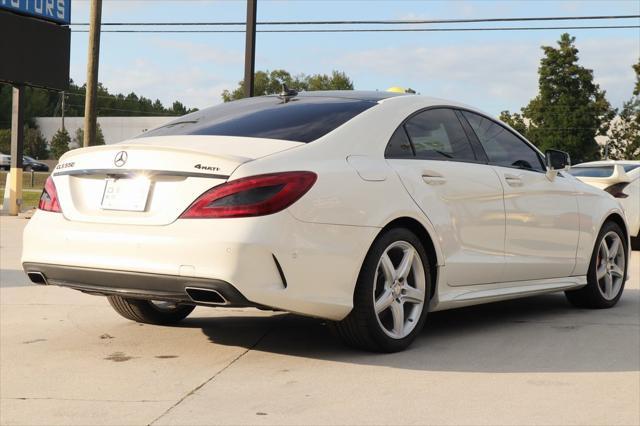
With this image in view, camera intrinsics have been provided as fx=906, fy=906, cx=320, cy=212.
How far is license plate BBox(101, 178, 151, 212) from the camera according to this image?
4.74m

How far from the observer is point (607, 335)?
6012mm

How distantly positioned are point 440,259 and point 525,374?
100cm

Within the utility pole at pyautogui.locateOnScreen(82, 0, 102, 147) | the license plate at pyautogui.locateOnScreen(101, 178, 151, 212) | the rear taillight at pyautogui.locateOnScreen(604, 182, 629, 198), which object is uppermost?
the utility pole at pyautogui.locateOnScreen(82, 0, 102, 147)

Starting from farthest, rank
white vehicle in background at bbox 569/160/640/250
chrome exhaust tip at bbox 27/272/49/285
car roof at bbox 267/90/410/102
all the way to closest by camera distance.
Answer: white vehicle in background at bbox 569/160/640/250 < car roof at bbox 267/90/410/102 < chrome exhaust tip at bbox 27/272/49/285

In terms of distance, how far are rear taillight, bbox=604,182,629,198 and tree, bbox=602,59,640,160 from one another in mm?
51183

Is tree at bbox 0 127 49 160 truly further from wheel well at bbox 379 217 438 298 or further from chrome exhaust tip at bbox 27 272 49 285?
wheel well at bbox 379 217 438 298

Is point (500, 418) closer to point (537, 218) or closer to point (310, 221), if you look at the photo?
point (310, 221)

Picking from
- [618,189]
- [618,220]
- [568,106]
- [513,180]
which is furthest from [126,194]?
[568,106]

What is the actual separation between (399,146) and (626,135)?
65.0 meters

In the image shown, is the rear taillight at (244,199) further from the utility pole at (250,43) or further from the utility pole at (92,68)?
the utility pole at (92,68)

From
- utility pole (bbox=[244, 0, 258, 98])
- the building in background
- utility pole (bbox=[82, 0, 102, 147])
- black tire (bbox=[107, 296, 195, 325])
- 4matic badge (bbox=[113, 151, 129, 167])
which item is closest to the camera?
4matic badge (bbox=[113, 151, 129, 167])

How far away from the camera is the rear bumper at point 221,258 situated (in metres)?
4.50

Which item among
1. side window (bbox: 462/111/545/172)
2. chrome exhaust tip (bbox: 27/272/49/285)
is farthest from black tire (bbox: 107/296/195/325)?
side window (bbox: 462/111/545/172)

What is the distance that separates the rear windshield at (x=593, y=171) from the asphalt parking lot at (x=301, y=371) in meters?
6.78
